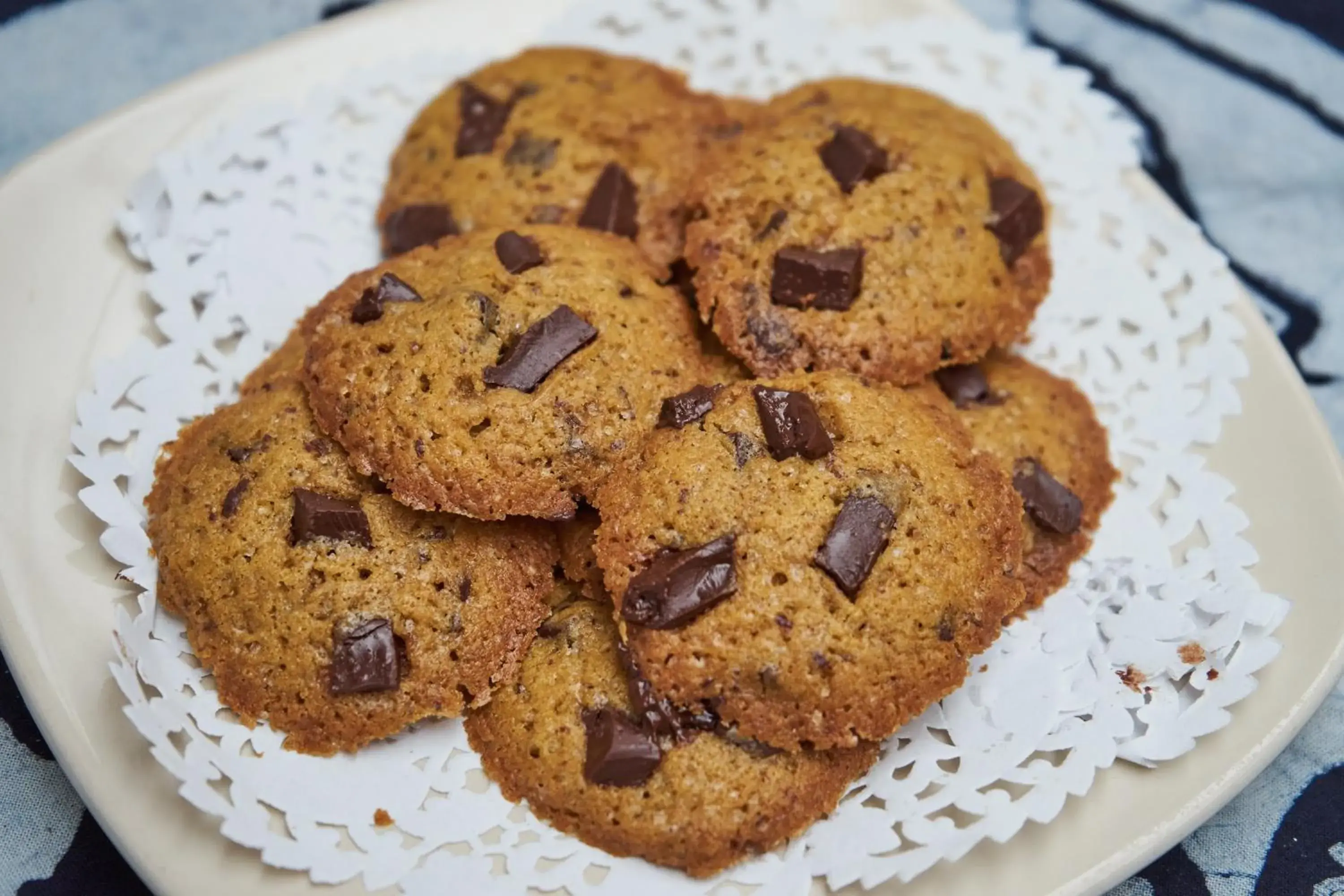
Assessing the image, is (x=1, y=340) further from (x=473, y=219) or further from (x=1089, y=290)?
(x=1089, y=290)

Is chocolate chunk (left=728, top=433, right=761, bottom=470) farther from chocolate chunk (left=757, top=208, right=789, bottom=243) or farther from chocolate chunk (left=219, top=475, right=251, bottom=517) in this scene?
chocolate chunk (left=219, top=475, right=251, bottom=517)

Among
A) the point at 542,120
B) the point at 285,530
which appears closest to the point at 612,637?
the point at 285,530

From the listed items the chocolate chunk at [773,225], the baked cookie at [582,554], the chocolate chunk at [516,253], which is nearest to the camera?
the baked cookie at [582,554]

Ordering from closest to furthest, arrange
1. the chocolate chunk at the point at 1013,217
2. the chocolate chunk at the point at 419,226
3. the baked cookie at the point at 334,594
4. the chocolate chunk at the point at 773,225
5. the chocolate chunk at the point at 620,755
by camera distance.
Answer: the chocolate chunk at the point at 620,755 < the baked cookie at the point at 334,594 < the chocolate chunk at the point at 773,225 < the chocolate chunk at the point at 1013,217 < the chocolate chunk at the point at 419,226

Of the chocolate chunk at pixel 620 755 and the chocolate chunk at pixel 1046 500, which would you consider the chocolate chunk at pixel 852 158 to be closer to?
the chocolate chunk at pixel 1046 500

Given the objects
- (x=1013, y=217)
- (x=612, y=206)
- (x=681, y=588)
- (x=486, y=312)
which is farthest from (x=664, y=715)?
(x=1013, y=217)

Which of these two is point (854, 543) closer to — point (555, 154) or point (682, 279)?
point (682, 279)

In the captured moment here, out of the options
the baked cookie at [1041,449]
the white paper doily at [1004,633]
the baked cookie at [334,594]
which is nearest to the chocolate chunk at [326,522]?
the baked cookie at [334,594]
